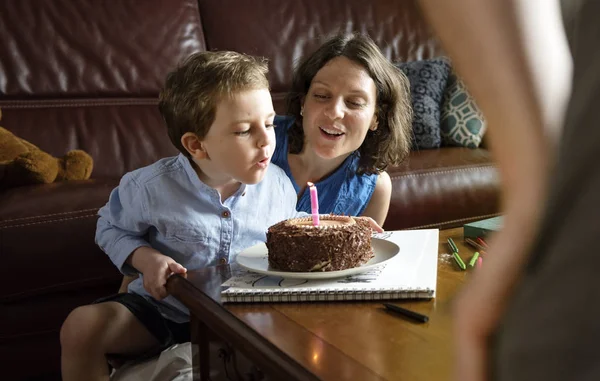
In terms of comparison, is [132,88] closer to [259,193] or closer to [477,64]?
[259,193]

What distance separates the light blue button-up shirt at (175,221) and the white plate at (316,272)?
6.7 inches

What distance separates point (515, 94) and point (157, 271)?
3.45 feet

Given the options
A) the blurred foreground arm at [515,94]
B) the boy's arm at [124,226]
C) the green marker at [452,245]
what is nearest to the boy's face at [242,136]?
the boy's arm at [124,226]

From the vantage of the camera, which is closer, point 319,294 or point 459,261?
point 319,294

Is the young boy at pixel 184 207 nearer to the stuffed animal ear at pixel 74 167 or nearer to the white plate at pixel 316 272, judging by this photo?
the white plate at pixel 316 272

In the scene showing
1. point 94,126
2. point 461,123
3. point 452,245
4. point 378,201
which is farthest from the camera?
point 461,123

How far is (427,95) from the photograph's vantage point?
2945 millimetres

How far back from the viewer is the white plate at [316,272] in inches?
41.0

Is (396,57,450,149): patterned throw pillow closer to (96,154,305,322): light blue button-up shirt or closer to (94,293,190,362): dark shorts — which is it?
(96,154,305,322): light blue button-up shirt

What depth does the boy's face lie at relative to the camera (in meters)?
1.35

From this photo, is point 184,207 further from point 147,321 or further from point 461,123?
point 461,123

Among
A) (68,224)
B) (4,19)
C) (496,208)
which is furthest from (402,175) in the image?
(4,19)

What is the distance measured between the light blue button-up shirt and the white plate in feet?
0.56

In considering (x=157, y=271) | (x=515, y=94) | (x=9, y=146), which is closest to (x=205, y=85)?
(x=157, y=271)
